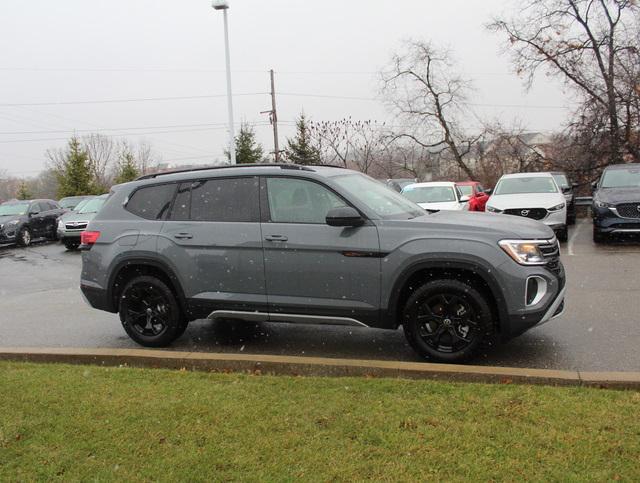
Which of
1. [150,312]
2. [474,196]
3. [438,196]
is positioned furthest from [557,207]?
[150,312]

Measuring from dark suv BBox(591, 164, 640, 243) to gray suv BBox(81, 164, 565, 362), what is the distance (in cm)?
806

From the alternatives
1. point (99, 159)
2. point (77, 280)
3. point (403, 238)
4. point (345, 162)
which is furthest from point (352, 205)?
point (99, 159)

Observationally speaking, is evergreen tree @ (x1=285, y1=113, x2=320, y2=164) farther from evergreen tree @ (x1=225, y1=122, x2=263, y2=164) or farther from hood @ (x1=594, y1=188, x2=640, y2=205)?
hood @ (x1=594, y1=188, x2=640, y2=205)

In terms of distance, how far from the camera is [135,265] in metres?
5.80

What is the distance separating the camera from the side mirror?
494 cm

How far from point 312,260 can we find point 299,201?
24.5 inches

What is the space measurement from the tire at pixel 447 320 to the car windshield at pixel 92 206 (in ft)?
50.3

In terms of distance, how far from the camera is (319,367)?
15.1 ft

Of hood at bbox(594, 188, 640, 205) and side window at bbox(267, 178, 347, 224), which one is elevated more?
side window at bbox(267, 178, 347, 224)

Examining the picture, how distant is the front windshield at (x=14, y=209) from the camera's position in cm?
1991

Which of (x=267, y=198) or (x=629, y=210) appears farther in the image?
(x=629, y=210)

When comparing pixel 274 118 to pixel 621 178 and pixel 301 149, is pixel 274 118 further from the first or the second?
pixel 621 178

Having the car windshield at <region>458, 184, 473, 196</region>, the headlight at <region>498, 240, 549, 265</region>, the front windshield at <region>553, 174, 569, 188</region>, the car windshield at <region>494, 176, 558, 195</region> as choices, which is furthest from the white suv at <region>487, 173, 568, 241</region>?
the headlight at <region>498, 240, 549, 265</region>

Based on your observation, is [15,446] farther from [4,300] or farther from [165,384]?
[4,300]
